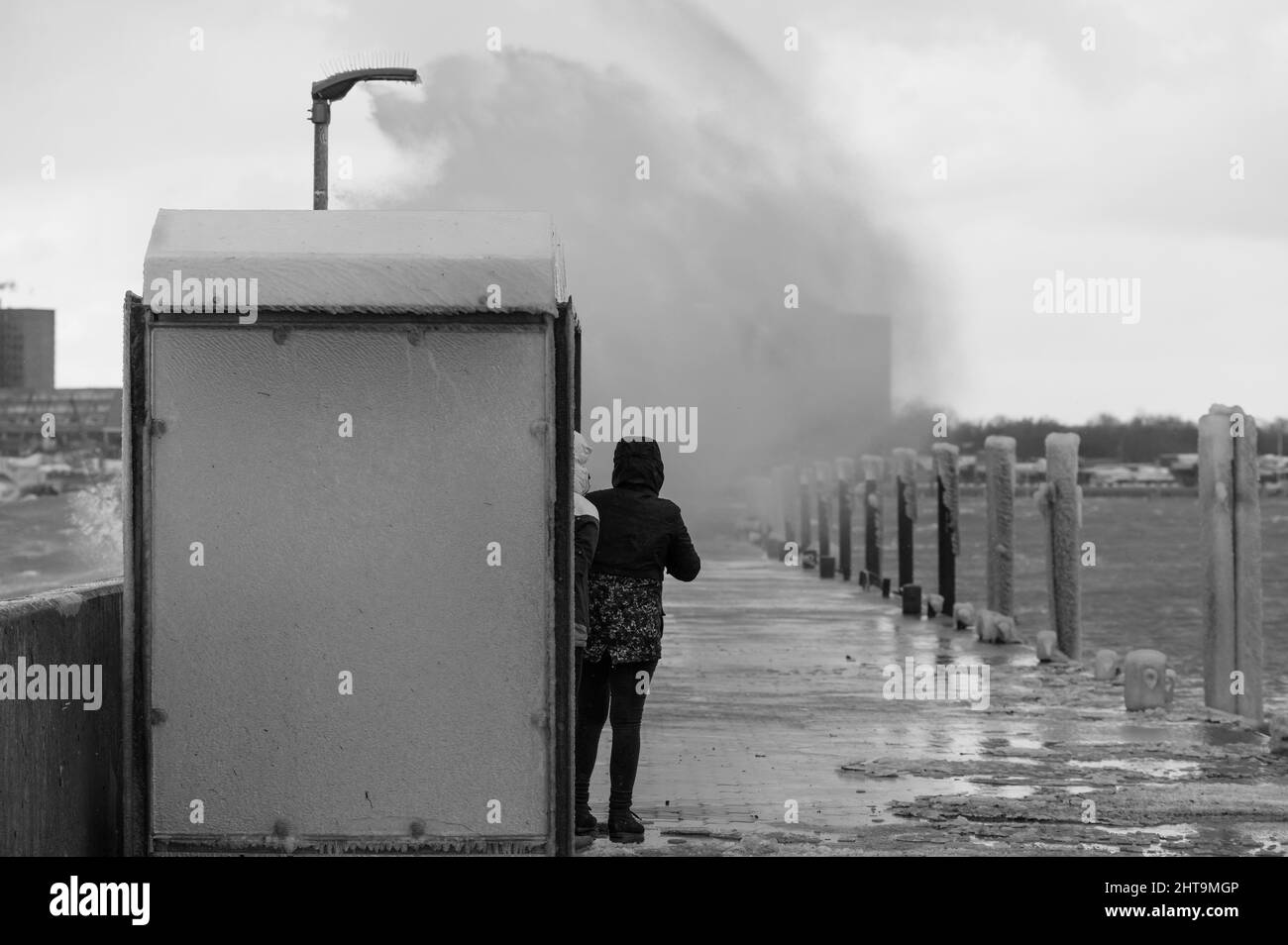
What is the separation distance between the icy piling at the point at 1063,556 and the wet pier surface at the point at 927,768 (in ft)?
3.92

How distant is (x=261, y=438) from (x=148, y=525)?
0.50 meters

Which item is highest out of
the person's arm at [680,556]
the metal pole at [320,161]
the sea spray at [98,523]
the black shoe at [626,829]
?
the metal pole at [320,161]

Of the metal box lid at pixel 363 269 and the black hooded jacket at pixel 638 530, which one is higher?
the metal box lid at pixel 363 269

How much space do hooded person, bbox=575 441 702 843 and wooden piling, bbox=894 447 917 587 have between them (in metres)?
22.1

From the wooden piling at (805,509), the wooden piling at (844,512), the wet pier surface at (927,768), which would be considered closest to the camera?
the wet pier surface at (927,768)

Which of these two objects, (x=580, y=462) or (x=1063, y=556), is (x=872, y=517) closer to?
(x=1063, y=556)

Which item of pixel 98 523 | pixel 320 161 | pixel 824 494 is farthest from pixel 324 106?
pixel 98 523

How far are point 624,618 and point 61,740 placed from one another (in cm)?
264

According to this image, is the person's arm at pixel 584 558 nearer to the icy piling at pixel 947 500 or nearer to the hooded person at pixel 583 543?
the hooded person at pixel 583 543

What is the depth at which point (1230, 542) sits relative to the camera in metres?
15.6

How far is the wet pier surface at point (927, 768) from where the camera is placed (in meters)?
8.77

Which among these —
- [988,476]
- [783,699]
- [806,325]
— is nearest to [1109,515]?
[806,325]

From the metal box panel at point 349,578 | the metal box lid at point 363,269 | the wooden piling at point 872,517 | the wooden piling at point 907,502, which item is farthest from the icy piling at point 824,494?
the metal box lid at point 363,269

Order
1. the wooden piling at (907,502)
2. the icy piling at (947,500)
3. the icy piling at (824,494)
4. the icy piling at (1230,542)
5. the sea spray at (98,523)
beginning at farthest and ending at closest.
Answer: the sea spray at (98,523) < the icy piling at (824,494) < the wooden piling at (907,502) < the icy piling at (947,500) < the icy piling at (1230,542)
